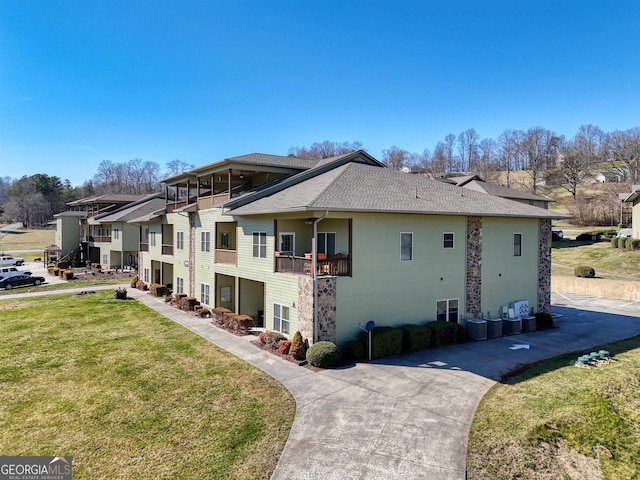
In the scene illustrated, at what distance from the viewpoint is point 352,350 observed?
599 inches

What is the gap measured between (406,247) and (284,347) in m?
6.93

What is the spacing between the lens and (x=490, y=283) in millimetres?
19734

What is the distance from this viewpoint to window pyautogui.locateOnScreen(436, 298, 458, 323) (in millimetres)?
18172

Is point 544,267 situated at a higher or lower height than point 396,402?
higher

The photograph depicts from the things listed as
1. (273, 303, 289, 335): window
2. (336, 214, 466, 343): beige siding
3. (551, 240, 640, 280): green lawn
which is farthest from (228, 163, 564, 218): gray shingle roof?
(551, 240, 640, 280): green lawn

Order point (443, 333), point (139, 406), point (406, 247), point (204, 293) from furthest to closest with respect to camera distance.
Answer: point (204, 293) < point (406, 247) < point (443, 333) < point (139, 406)

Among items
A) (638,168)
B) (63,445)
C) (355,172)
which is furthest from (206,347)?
(638,168)

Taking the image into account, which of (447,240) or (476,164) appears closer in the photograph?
(447,240)

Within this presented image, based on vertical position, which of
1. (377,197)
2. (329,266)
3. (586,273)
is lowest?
(586,273)

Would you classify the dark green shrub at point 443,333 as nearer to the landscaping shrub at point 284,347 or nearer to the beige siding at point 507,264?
the beige siding at point 507,264

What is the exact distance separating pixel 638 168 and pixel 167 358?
88440mm

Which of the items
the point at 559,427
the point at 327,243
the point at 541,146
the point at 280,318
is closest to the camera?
the point at 559,427

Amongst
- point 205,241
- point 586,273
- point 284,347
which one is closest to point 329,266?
point 284,347

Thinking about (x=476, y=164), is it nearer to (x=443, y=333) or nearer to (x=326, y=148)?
(x=326, y=148)
